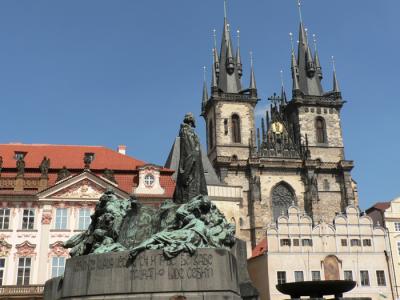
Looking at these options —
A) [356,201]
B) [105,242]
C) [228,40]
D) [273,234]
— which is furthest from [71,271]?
[228,40]

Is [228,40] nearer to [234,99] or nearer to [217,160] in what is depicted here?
[234,99]

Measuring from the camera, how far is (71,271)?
391 inches

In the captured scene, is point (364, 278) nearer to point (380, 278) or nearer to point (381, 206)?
point (380, 278)

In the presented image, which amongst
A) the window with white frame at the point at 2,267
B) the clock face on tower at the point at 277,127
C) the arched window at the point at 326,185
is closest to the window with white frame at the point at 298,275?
the arched window at the point at 326,185

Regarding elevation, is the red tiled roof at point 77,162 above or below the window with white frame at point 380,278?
above

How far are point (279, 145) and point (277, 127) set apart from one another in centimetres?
340

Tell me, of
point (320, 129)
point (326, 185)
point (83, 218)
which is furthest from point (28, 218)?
point (320, 129)

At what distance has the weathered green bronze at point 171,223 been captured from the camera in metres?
9.68

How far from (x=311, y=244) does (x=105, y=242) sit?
2968 cm

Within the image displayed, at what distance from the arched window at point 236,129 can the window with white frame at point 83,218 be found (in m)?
29.4

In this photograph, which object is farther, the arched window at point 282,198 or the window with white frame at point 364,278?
the arched window at point 282,198

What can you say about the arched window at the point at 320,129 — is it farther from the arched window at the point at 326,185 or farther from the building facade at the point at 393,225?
the building facade at the point at 393,225

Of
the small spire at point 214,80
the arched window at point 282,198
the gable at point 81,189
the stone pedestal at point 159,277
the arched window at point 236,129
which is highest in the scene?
the small spire at point 214,80

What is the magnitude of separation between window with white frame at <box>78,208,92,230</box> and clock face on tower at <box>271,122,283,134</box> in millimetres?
33581
